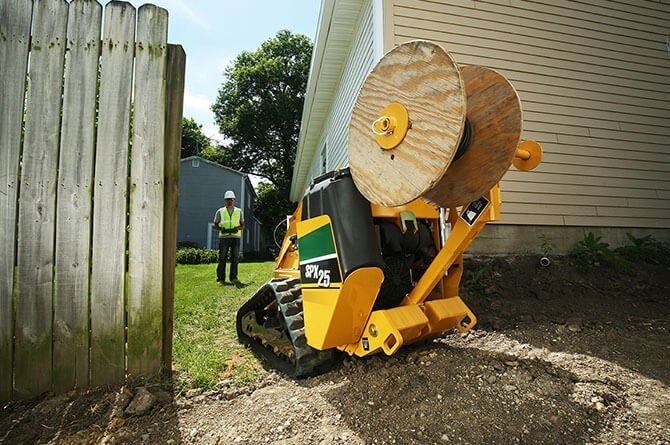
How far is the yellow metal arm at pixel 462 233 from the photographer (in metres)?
1.83

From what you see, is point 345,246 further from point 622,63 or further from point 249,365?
point 622,63

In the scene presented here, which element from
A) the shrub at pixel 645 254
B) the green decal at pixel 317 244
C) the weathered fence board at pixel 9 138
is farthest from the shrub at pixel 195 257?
the shrub at pixel 645 254

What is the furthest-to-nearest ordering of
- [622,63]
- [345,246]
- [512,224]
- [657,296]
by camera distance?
[622,63], [512,224], [657,296], [345,246]

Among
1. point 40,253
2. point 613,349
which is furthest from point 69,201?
point 613,349

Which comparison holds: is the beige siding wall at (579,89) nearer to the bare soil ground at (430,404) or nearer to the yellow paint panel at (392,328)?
the bare soil ground at (430,404)

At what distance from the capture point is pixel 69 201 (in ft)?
6.60

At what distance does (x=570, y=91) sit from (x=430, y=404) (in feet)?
19.3

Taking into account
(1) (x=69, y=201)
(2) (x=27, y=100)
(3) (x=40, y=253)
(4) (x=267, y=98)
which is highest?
(4) (x=267, y=98)

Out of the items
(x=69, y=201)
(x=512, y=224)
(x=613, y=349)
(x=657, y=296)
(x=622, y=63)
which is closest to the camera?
(x=69, y=201)

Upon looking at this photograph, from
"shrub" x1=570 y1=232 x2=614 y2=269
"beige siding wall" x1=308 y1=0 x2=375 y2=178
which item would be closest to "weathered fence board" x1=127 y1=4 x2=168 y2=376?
"beige siding wall" x1=308 y1=0 x2=375 y2=178

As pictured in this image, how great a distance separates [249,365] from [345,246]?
132cm

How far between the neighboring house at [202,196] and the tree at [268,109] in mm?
9951

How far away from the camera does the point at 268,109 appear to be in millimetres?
33844

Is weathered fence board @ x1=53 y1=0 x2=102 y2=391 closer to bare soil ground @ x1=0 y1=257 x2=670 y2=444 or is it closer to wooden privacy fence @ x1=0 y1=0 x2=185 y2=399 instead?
wooden privacy fence @ x1=0 y1=0 x2=185 y2=399
